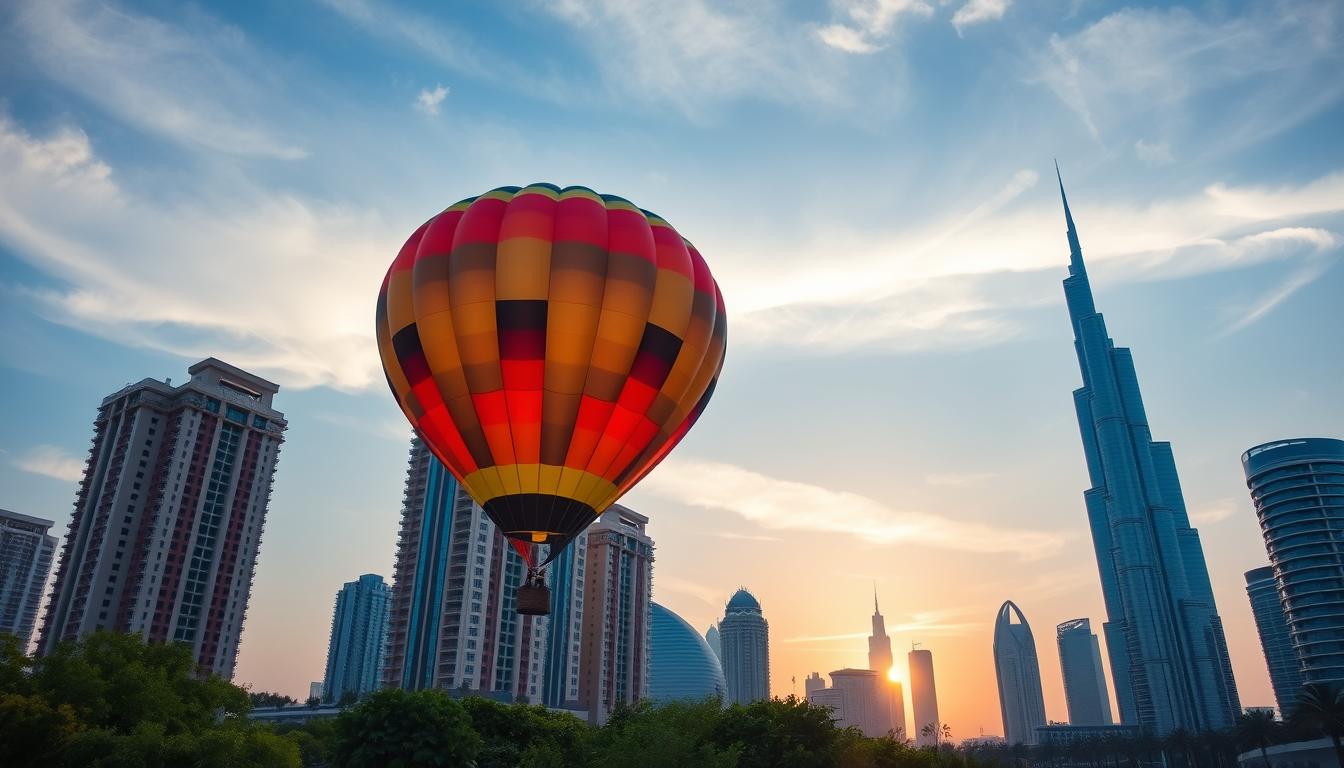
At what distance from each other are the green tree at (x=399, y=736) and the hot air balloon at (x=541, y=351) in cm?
807

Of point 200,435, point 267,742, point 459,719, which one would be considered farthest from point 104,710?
point 200,435

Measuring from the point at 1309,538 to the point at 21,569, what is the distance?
26143cm

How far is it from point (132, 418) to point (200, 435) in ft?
28.5

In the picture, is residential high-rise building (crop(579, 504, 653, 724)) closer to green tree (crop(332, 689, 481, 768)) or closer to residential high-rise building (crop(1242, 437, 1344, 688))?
green tree (crop(332, 689, 481, 768))

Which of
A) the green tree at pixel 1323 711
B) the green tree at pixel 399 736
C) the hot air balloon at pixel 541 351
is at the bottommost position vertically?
the green tree at pixel 399 736

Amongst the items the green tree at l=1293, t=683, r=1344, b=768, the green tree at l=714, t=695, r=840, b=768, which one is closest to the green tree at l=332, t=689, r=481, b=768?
the green tree at l=714, t=695, r=840, b=768

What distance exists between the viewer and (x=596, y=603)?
141m

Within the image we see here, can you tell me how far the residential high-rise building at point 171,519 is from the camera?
326ft

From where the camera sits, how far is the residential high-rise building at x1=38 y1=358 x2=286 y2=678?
99.2 m

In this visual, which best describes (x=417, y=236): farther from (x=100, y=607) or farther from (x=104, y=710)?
(x=100, y=607)

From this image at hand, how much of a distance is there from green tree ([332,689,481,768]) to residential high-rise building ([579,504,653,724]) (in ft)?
344

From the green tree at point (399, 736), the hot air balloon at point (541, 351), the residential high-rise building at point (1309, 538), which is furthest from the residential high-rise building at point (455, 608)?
the residential high-rise building at point (1309, 538)

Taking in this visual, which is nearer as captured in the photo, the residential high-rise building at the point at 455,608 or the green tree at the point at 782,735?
the green tree at the point at 782,735

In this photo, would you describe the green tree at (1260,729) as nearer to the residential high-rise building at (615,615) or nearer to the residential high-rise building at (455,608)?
the residential high-rise building at (615,615)
